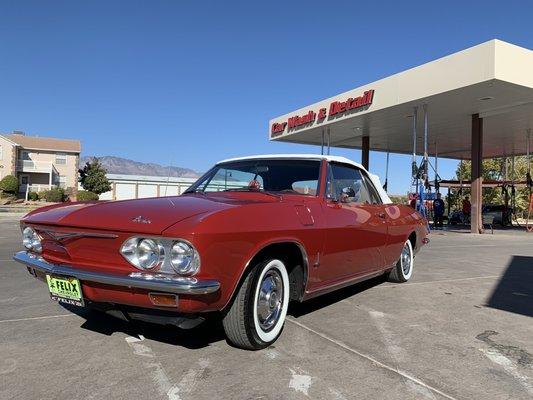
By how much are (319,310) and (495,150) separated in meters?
32.3

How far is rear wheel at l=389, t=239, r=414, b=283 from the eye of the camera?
6867 millimetres

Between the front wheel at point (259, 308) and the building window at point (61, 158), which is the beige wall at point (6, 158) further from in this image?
the front wheel at point (259, 308)

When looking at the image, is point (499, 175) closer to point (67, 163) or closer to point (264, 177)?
point (264, 177)

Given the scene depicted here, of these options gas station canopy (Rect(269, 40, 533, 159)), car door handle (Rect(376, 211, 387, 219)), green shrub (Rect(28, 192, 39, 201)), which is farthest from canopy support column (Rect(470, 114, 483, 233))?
green shrub (Rect(28, 192, 39, 201))

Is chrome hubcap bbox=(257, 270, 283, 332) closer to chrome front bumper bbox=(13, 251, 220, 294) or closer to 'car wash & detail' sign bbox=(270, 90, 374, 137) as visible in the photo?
chrome front bumper bbox=(13, 251, 220, 294)

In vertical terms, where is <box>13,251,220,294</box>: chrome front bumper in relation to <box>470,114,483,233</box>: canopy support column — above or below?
below

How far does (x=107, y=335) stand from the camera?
414 cm

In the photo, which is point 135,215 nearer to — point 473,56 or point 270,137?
point 473,56

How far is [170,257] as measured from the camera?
10.5ft

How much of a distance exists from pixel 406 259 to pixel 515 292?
1477 millimetres

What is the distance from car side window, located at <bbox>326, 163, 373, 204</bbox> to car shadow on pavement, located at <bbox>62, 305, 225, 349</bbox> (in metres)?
1.69

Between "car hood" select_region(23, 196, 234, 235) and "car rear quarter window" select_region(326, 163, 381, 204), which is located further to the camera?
"car rear quarter window" select_region(326, 163, 381, 204)

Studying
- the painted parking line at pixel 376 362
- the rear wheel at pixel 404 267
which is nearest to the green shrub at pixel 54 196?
the rear wheel at pixel 404 267

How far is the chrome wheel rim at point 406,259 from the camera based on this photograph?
7.02 meters
